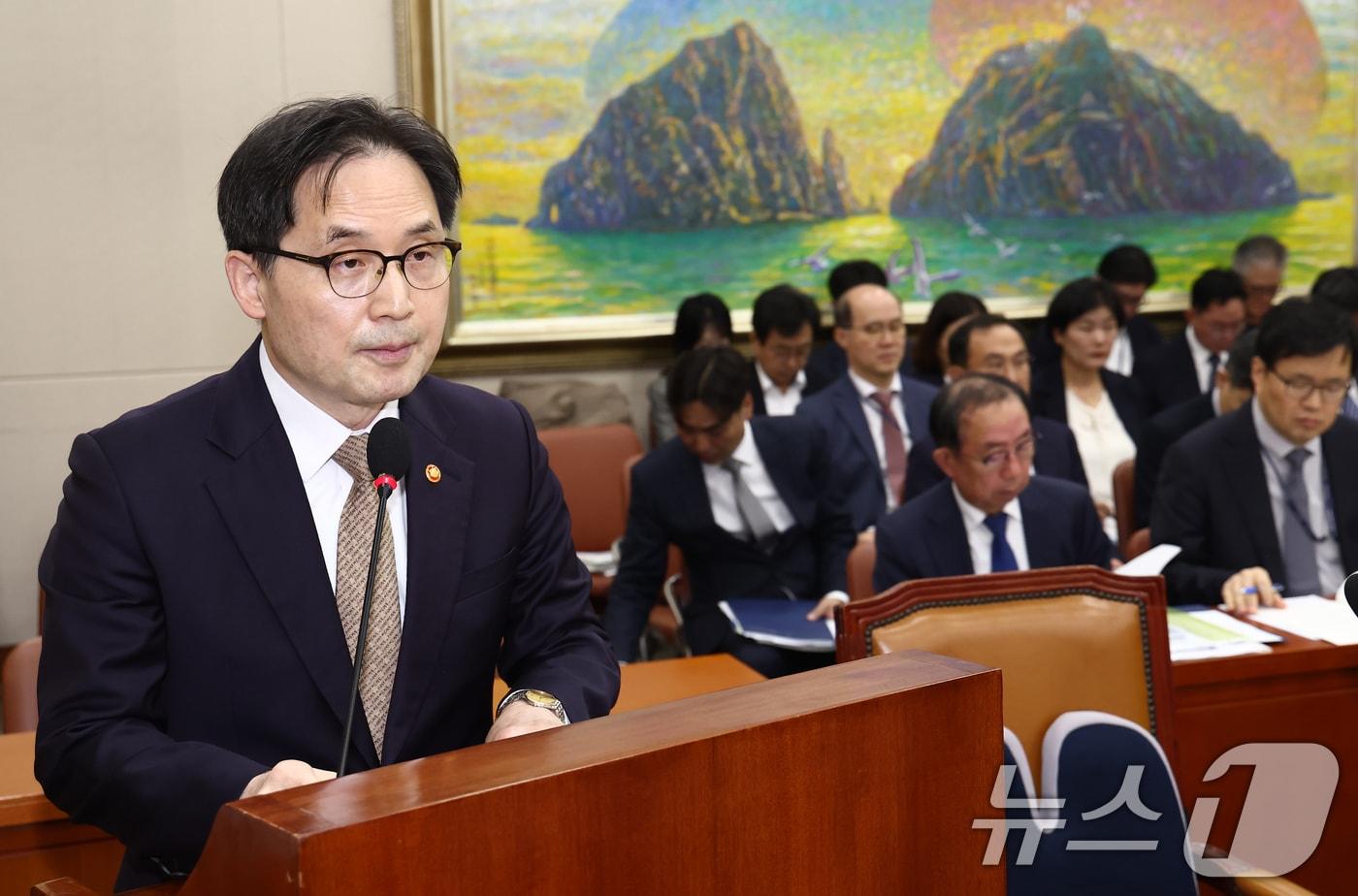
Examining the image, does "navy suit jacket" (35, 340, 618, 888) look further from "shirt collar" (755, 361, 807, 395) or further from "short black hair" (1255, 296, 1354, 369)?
"shirt collar" (755, 361, 807, 395)

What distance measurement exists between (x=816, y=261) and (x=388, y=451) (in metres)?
5.09

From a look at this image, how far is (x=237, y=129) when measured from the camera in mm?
4793

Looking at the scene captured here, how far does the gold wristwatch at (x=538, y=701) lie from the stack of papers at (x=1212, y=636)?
166cm

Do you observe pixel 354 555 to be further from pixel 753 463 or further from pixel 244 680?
pixel 753 463

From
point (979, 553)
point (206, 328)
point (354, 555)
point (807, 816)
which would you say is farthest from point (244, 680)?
point (206, 328)

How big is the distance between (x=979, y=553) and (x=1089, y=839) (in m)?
1.03

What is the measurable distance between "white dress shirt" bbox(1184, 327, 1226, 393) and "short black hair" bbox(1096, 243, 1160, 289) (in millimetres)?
398

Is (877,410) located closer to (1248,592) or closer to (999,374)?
(999,374)

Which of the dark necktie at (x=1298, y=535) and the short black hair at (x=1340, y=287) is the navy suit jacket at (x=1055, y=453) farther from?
the short black hair at (x=1340, y=287)

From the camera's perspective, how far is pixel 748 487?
3.97 m

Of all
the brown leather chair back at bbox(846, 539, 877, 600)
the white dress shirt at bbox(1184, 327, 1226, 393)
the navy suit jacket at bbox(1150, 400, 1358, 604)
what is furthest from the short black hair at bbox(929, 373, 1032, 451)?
the white dress shirt at bbox(1184, 327, 1226, 393)

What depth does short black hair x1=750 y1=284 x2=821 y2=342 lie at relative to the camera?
540 cm

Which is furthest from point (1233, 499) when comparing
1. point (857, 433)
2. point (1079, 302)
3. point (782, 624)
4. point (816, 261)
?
point (816, 261)

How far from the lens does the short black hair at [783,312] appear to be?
540cm
